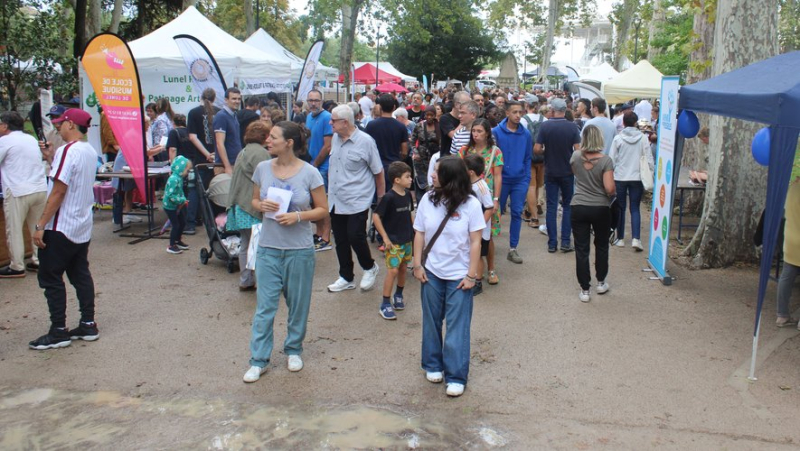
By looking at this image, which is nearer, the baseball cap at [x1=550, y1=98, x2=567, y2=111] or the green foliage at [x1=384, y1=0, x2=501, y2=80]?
the baseball cap at [x1=550, y1=98, x2=567, y2=111]

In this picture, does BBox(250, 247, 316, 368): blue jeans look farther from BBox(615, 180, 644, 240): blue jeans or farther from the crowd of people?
BBox(615, 180, 644, 240): blue jeans

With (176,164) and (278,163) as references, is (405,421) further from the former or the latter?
(176,164)

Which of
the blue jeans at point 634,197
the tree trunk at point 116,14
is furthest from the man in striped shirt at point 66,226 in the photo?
the tree trunk at point 116,14

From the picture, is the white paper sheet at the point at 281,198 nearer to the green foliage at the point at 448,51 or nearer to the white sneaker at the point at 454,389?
the white sneaker at the point at 454,389

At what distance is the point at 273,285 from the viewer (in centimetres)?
485

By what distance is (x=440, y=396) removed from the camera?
15.4ft

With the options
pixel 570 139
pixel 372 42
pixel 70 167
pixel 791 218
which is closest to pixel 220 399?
pixel 70 167

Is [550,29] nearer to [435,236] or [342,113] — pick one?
[342,113]

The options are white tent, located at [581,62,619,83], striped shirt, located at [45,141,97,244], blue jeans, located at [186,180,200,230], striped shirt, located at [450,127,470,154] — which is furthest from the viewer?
white tent, located at [581,62,619,83]

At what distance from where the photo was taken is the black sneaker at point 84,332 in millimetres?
5641

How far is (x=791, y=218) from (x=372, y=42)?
92.0 ft

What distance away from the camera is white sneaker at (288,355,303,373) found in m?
5.05

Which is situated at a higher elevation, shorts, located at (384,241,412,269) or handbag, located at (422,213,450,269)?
handbag, located at (422,213,450,269)

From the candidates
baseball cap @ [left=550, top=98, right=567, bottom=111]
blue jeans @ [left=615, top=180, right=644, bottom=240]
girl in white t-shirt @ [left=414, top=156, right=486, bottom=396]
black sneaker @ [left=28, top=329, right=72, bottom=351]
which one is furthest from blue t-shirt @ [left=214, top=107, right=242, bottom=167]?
blue jeans @ [left=615, top=180, right=644, bottom=240]
